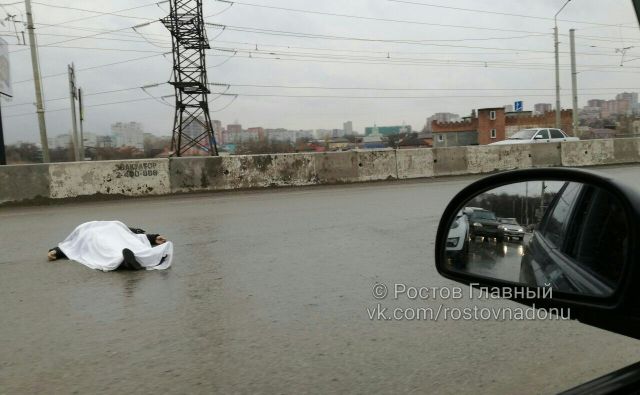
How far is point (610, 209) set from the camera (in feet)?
4.84

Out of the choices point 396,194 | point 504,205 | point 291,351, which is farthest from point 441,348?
point 396,194

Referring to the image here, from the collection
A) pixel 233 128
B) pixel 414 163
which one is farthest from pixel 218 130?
pixel 414 163

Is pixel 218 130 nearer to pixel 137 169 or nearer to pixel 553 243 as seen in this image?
pixel 137 169

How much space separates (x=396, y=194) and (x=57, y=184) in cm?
824

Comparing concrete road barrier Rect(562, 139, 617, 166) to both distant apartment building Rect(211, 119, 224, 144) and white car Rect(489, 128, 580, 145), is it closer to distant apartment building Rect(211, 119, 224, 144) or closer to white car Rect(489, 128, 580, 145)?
white car Rect(489, 128, 580, 145)

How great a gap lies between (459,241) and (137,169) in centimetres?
1224

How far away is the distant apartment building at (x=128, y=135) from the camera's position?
30414 mm

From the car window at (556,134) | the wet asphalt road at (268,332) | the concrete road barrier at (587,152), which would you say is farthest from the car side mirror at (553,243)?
the car window at (556,134)

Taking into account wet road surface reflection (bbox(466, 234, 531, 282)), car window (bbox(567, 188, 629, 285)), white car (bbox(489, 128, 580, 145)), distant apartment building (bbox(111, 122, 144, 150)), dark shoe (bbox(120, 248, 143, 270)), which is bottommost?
dark shoe (bbox(120, 248, 143, 270))

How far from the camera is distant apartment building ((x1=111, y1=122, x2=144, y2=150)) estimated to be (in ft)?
99.8

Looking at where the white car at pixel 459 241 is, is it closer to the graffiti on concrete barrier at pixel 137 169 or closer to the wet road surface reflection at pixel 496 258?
the wet road surface reflection at pixel 496 258

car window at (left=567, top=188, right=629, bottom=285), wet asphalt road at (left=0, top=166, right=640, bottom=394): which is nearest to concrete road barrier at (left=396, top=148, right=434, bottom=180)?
wet asphalt road at (left=0, top=166, right=640, bottom=394)

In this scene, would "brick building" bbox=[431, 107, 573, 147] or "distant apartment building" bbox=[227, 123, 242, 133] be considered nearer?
"distant apartment building" bbox=[227, 123, 242, 133]

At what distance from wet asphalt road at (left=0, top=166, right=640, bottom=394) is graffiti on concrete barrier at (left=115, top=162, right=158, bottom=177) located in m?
6.10
